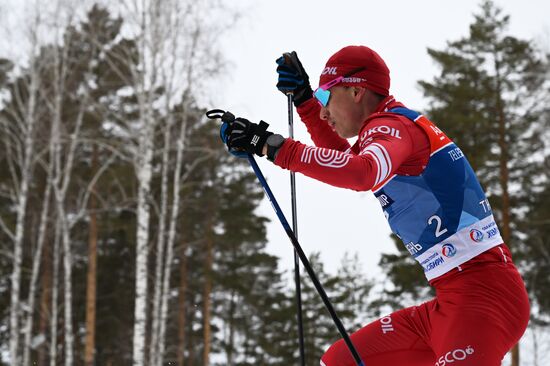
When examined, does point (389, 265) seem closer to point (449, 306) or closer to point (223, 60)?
point (223, 60)

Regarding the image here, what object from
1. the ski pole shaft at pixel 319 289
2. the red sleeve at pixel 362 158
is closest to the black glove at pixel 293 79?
the ski pole shaft at pixel 319 289

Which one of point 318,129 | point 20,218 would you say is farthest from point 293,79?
point 20,218

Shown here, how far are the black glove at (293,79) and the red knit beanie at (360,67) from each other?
628 millimetres

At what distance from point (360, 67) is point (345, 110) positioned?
187mm

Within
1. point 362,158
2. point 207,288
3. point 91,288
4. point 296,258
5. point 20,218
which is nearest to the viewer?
point 362,158

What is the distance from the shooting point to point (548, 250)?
16.8 meters

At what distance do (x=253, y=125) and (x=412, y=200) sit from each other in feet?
2.17

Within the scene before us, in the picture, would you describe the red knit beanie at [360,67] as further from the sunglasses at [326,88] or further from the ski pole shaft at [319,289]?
the ski pole shaft at [319,289]

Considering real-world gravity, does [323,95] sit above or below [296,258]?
above

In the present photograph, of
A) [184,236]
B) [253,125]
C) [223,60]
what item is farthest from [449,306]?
[184,236]

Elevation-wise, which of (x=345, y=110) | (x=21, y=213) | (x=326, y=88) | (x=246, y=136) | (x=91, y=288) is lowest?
(x=246, y=136)

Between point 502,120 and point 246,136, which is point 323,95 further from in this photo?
point 502,120

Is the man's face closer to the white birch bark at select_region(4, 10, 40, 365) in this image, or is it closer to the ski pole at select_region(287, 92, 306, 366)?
the ski pole at select_region(287, 92, 306, 366)

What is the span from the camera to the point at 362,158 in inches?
88.2
